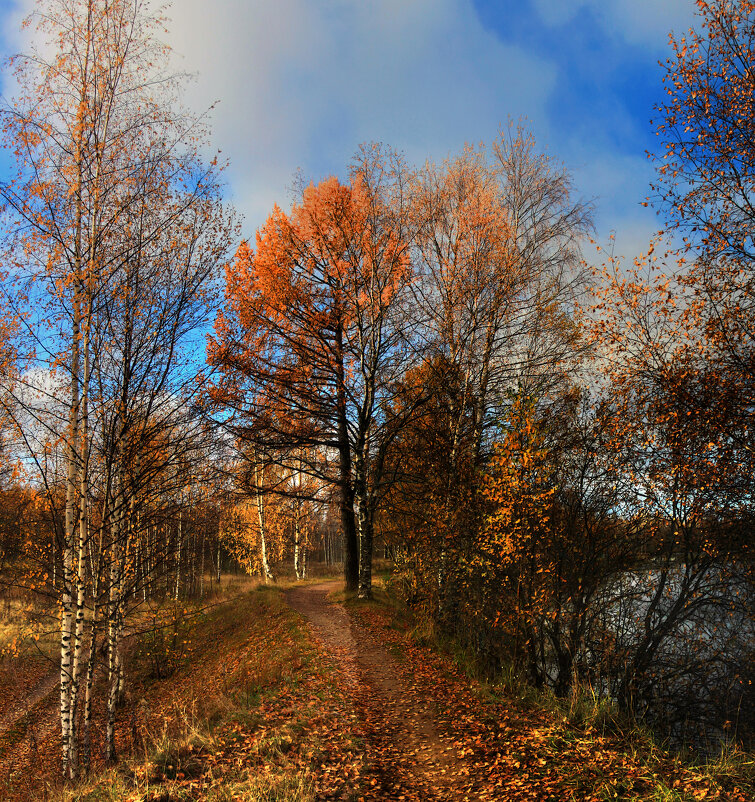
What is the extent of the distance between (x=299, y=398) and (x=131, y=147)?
27.7ft

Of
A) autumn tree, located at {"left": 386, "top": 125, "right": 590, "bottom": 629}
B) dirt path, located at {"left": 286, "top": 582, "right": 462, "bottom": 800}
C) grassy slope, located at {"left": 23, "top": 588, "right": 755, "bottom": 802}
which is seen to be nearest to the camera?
grassy slope, located at {"left": 23, "top": 588, "right": 755, "bottom": 802}

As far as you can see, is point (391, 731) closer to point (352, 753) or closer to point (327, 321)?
point (352, 753)

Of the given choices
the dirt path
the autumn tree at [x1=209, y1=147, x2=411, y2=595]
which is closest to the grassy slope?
the dirt path

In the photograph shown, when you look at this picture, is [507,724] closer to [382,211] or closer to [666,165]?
[666,165]

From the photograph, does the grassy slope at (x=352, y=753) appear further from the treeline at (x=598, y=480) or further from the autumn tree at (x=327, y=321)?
the autumn tree at (x=327, y=321)

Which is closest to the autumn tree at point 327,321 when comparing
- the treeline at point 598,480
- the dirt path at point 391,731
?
the treeline at point 598,480

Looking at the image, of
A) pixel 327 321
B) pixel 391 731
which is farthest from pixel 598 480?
pixel 327 321

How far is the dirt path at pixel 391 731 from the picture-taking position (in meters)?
5.48

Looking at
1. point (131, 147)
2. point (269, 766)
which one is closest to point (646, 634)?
point (269, 766)

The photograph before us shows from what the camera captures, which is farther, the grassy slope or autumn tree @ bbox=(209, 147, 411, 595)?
autumn tree @ bbox=(209, 147, 411, 595)

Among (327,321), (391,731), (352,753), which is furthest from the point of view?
(327,321)

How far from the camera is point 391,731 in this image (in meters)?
6.82

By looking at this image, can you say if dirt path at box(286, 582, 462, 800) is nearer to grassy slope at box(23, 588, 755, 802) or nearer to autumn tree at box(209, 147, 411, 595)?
grassy slope at box(23, 588, 755, 802)

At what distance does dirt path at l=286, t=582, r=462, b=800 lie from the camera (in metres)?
5.48
